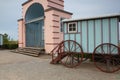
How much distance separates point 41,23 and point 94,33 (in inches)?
392

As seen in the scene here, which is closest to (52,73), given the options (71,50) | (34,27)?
(71,50)

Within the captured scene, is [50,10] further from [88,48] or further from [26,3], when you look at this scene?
[88,48]

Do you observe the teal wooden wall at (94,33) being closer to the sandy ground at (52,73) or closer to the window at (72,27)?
the window at (72,27)

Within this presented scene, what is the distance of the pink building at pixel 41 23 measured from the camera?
12.6m

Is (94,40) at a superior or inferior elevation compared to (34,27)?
inferior

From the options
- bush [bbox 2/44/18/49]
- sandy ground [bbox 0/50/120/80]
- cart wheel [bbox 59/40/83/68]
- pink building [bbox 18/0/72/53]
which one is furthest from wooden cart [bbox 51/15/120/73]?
bush [bbox 2/44/18/49]

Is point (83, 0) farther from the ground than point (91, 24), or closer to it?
farther from the ground

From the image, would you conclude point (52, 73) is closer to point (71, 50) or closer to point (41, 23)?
point (71, 50)

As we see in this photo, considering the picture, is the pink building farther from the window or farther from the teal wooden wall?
the teal wooden wall

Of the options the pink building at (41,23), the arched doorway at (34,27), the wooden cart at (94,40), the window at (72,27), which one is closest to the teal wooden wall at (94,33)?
the wooden cart at (94,40)

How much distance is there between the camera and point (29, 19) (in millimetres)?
16422

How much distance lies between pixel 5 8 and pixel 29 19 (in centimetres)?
455

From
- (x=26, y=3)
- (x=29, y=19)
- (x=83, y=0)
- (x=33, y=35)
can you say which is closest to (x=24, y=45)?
(x=33, y=35)

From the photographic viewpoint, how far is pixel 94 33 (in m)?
7.26
